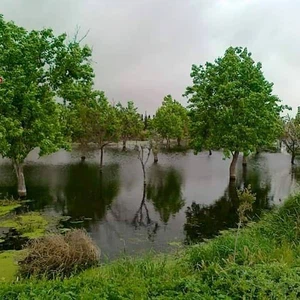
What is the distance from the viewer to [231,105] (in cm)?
2105

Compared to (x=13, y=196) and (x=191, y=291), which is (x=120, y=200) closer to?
(x=13, y=196)

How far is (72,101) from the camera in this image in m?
16.8

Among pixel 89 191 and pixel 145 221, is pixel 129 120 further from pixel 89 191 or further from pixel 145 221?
pixel 145 221

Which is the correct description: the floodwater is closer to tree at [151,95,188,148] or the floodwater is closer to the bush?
the bush

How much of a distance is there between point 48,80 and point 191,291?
1387 centimetres

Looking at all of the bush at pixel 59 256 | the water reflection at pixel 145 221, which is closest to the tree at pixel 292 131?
the water reflection at pixel 145 221

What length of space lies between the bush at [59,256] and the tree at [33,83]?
771 cm

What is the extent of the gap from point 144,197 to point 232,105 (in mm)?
7820

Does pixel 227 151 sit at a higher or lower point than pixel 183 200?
higher

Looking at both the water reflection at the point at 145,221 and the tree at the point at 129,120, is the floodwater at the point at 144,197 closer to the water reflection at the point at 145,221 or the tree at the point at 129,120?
the water reflection at the point at 145,221

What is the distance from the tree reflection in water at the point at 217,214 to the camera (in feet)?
40.8

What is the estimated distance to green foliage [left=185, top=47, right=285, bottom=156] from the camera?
20.5m

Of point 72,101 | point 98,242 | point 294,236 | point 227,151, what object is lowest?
point 98,242

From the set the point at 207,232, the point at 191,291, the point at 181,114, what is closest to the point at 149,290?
the point at 191,291
